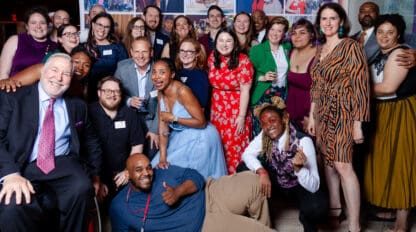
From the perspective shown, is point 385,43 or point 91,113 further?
point 91,113

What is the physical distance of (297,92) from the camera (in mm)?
3543

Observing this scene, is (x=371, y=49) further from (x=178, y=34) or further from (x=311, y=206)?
(x=178, y=34)

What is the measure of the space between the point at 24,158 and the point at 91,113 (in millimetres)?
861

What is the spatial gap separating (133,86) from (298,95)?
51.2 inches

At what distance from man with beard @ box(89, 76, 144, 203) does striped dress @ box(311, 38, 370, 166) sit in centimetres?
133

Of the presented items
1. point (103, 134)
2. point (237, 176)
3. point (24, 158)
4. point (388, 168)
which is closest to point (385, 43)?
point (388, 168)

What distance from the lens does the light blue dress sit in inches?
128

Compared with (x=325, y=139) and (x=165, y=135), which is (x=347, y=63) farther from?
(x=165, y=135)

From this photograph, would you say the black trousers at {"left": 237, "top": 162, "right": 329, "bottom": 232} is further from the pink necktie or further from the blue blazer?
the blue blazer

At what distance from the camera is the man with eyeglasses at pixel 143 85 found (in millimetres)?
3451

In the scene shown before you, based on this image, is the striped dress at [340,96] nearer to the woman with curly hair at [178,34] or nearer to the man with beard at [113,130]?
the man with beard at [113,130]

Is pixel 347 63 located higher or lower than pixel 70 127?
higher

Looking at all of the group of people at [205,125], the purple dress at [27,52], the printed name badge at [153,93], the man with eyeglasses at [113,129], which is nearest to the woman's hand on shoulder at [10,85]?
the group of people at [205,125]

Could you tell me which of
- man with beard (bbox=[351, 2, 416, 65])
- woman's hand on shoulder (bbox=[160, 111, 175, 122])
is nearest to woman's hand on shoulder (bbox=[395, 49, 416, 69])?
man with beard (bbox=[351, 2, 416, 65])
